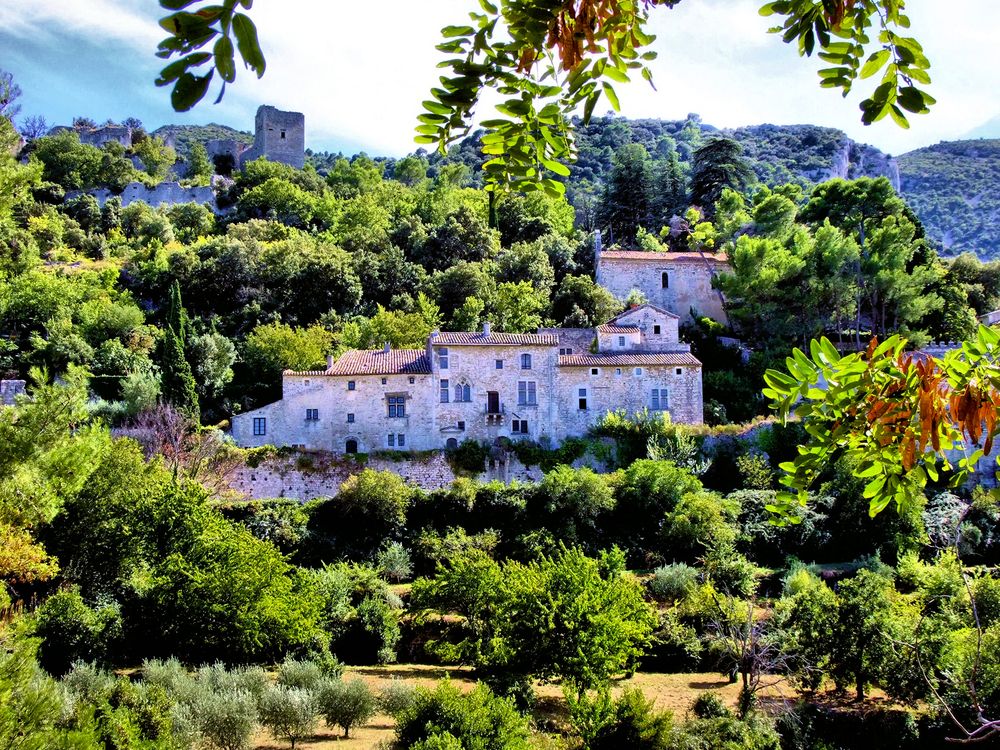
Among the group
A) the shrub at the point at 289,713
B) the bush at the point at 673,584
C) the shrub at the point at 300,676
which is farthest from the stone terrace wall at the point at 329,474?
the shrub at the point at 289,713

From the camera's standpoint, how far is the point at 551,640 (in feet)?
64.0

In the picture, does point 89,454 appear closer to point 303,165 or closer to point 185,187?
point 185,187

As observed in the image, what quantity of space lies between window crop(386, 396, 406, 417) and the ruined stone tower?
4594cm

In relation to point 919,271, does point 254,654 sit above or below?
below

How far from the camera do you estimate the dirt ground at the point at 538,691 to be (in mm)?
17984

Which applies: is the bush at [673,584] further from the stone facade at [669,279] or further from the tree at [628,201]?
the tree at [628,201]

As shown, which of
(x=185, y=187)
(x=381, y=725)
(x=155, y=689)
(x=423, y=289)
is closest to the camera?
(x=155, y=689)

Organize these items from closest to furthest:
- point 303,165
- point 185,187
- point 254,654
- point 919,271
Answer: point 254,654 < point 919,271 < point 185,187 < point 303,165

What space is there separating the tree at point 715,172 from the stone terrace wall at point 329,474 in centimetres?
2692

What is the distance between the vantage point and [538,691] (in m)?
21.0

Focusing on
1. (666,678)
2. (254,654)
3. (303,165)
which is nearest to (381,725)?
(254,654)

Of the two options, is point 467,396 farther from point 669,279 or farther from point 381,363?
point 669,279

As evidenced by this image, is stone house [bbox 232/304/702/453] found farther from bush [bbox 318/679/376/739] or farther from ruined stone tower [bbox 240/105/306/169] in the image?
ruined stone tower [bbox 240/105/306/169]

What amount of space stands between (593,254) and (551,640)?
28.2 meters
